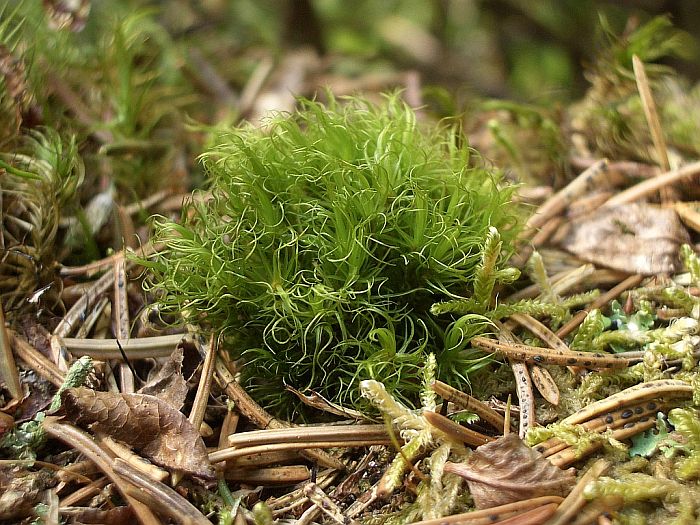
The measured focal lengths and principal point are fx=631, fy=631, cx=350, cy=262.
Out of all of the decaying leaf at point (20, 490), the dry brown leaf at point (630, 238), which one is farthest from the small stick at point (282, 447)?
the dry brown leaf at point (630, 238)

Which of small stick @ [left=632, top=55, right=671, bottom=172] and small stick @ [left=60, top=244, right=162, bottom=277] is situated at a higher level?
small stick @ [left=60, top=244, right=162, bottom=277]

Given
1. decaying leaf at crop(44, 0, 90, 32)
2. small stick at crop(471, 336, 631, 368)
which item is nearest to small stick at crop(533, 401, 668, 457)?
small stick at crop(471, 336, 631, 368)

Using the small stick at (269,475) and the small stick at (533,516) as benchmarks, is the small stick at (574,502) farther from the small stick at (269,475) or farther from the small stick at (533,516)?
the small stick at (269,475)

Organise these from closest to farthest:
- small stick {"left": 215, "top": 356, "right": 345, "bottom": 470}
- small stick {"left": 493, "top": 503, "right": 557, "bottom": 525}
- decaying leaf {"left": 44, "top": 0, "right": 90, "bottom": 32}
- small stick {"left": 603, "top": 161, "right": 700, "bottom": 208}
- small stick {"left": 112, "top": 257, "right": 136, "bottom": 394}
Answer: small stick {"left": 493, "top": 503, "right": 557, "bottom": 525}
small stick {"left": 215, "top": 356, "right": 345, "bottom": 470}
small stick {"left": 112, "top": 257, "right": 136, "bottom": 394}
small stick {"left": 603, "top": 161, "right": 700, "bottom": 208}
decaying leaf {"left": 44, "top": 0, "right": 90, "bottom": 32}

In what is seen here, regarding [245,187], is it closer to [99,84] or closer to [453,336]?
[453,336]

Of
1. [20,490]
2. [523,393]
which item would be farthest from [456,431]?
[20,490]

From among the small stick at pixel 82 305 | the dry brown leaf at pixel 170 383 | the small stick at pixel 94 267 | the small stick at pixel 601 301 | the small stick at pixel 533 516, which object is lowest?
the small stick at pixel 601 301

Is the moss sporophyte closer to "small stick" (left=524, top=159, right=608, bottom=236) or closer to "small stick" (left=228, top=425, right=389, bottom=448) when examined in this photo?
"small stick" (left=228, top=425, right=389, bottom=448)
